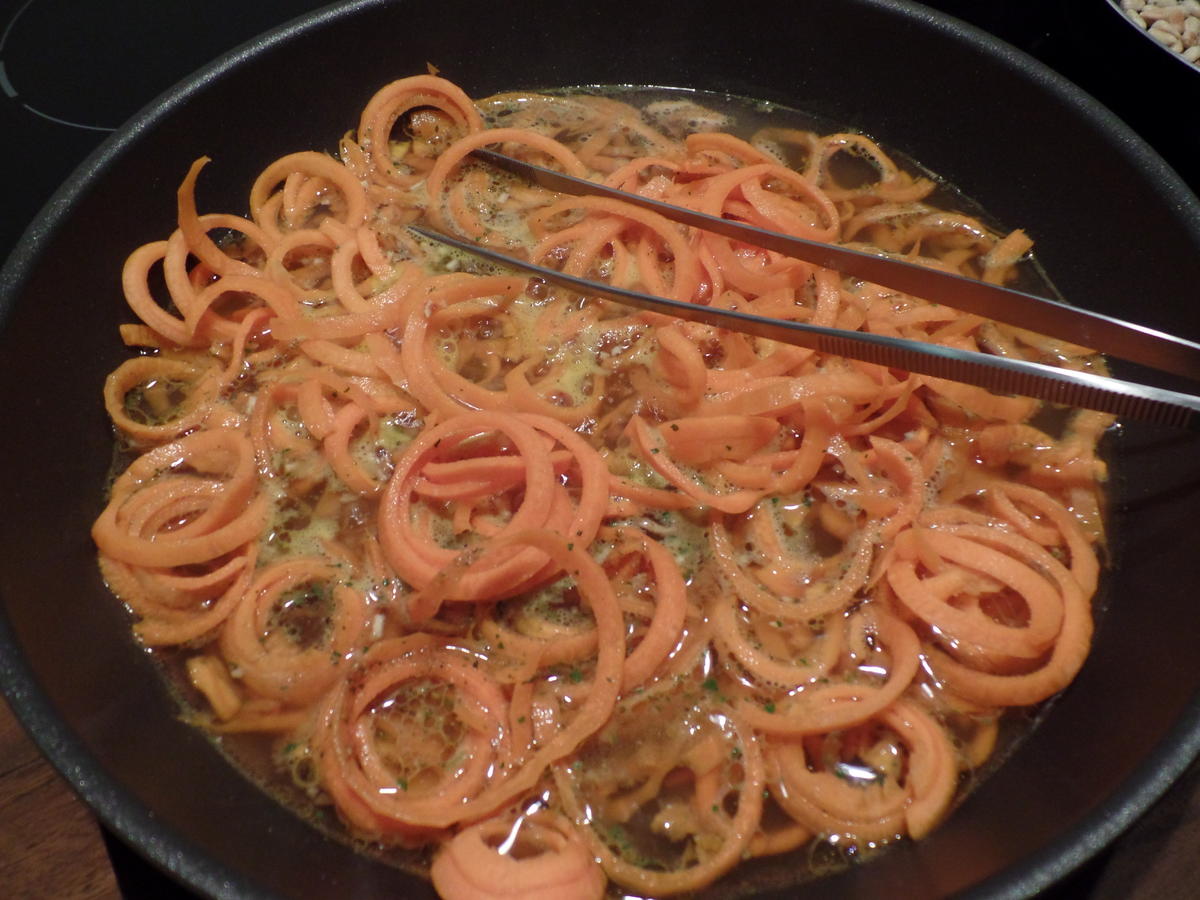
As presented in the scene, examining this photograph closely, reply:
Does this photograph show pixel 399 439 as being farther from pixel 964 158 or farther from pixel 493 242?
pixel 964 158

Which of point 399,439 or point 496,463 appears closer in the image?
point 496,463

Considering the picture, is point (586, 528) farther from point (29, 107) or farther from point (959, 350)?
point (29, 107)

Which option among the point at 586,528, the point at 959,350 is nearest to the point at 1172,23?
the point at 959,350

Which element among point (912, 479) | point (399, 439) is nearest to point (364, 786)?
point (399, 439)

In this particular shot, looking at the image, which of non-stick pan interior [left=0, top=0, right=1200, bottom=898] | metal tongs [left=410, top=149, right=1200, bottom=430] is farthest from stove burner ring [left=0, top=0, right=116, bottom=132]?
metal tongs [left=410, top=149, right=1200, bottom=430]

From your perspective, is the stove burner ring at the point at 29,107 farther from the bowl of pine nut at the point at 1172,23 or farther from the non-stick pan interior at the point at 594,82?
the bowl of pine nut at the point at 1172,23

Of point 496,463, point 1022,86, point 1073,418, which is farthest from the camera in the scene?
point 1022,86
